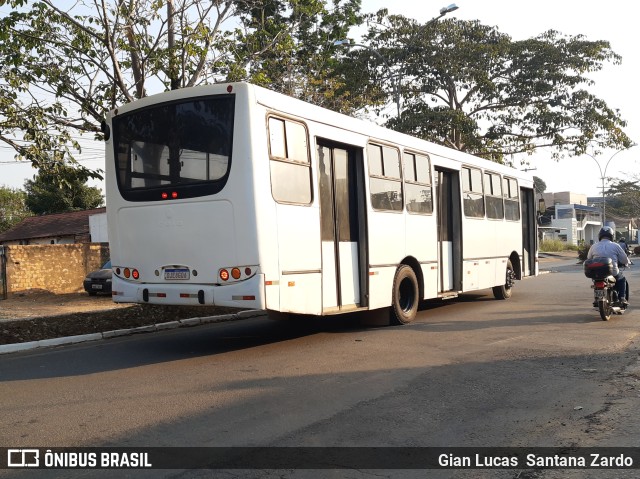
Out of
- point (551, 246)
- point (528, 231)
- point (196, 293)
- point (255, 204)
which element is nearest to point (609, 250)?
point (528, 231)

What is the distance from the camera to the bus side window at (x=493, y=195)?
15.2m

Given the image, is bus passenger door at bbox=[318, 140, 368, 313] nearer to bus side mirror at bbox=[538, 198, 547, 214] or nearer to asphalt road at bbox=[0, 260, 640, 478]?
asphalt road at bbox=[0, 260, 640, 478]

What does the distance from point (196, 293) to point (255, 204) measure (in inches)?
55.3

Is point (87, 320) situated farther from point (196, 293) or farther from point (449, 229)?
point (449, 229)

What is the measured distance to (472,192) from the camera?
1434cm

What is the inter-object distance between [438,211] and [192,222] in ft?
19.4

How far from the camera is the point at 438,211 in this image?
508 inches

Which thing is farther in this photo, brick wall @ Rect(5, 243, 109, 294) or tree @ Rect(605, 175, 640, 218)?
tree @ Rect(605, 175, 640, 218)

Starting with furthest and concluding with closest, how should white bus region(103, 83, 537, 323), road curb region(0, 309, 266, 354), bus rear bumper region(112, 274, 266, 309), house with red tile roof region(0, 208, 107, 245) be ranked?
house with red tile roof region(0, 208, 107, 245), road curb region(0, 309, 266, 354), white bus region(103, 83, 537, 323), bus rear bumper region(112, 274, 266, 309)

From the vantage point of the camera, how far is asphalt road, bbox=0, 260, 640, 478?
17.0 feet

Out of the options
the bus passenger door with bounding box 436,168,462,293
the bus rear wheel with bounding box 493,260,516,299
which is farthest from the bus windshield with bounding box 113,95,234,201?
the bus rear wheel with bounding box 493,260,516,299

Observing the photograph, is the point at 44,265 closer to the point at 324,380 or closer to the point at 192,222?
the point at 192,222

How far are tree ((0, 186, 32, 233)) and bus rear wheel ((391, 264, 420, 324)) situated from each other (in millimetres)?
65520

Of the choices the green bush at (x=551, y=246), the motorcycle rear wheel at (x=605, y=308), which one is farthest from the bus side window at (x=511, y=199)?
the green bush at (x=551, y=246)
